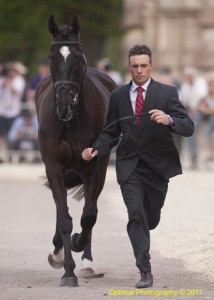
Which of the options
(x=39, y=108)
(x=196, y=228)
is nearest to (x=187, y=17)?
(x=196, y=228)

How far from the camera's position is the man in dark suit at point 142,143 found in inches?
449

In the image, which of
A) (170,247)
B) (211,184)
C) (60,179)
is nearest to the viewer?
(60,179)

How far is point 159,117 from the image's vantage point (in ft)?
36.3

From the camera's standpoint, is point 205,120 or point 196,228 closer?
point 196,228

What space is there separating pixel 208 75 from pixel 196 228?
51.1 ft

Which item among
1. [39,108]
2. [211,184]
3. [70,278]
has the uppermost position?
[39,108]

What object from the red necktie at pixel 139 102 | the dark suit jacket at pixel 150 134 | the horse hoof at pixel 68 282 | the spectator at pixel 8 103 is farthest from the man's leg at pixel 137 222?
the spectator at pixel 8 103

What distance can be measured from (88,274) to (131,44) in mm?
21102

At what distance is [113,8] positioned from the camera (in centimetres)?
4275

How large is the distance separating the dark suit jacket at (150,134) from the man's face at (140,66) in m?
0.13

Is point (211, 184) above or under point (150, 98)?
under

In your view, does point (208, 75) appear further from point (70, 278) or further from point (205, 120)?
point (70, 278)

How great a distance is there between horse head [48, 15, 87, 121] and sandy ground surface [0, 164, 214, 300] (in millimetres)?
1506

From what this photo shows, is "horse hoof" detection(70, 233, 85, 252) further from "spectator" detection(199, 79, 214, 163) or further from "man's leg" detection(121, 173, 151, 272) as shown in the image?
"spectator" detection(199, 79, 214, 163)
